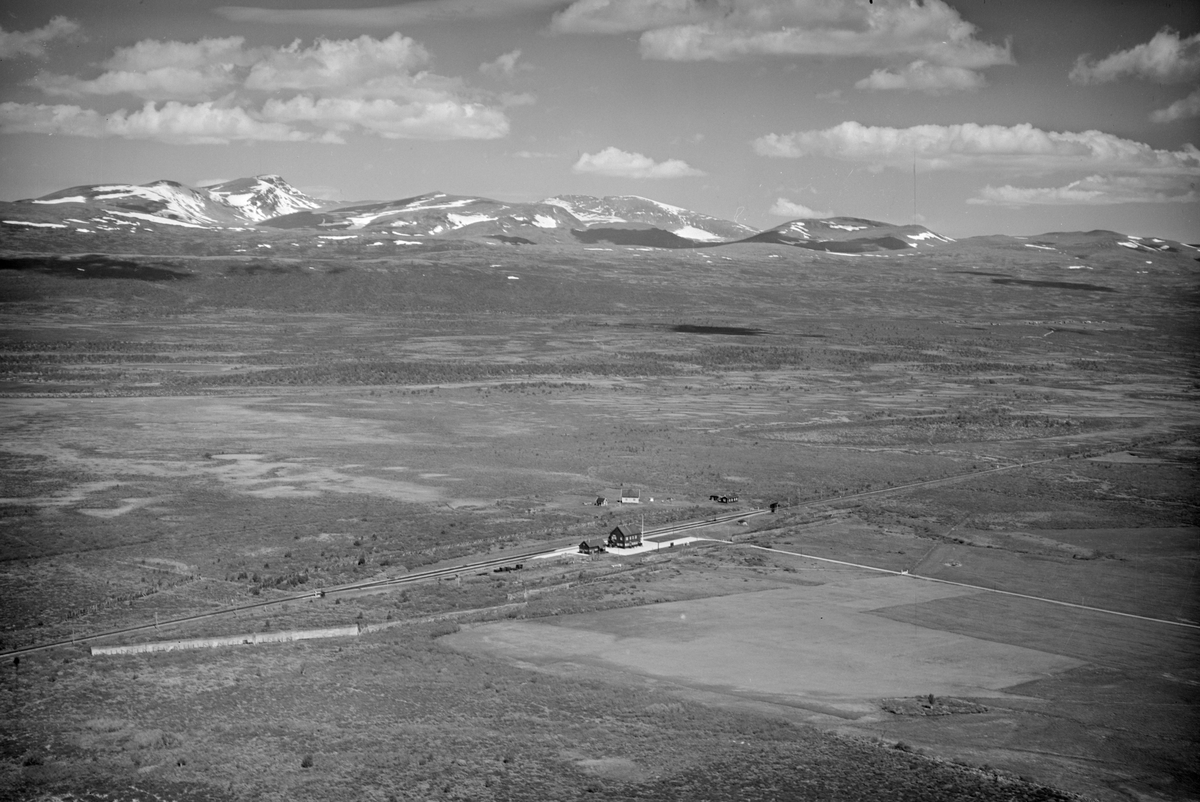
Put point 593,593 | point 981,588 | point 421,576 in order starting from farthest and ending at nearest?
point 421,576
point 981,588
point 593,593

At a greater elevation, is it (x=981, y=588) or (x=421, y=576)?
(x=421, y=576)

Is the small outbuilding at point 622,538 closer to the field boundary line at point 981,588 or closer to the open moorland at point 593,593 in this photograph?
the open moorland at point 593,593

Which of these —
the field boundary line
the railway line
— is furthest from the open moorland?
the railway line

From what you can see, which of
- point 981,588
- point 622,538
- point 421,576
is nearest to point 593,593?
point 622,538

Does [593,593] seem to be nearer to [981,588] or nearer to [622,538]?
[622,538]

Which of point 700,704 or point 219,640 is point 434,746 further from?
point 219,640

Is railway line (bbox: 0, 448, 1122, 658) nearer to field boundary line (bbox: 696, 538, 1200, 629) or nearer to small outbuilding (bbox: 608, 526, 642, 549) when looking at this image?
small outbuilding (bbox: 608, 526, 642, 549)

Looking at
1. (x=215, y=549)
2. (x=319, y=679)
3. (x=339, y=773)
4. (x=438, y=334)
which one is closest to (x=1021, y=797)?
(x=339, y=773)
